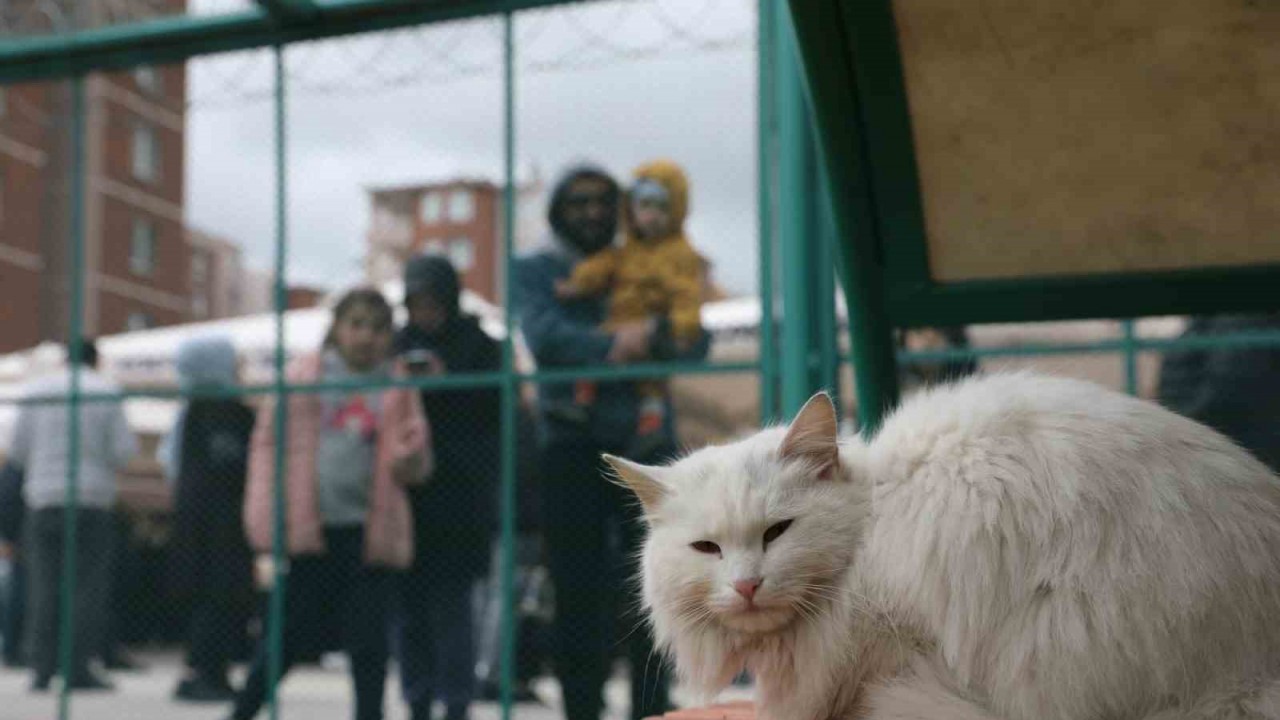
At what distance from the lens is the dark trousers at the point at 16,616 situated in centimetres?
671

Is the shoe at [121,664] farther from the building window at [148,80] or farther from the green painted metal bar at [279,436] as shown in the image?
the building window at [148,80]

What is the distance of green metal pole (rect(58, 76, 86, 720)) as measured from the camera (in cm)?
550

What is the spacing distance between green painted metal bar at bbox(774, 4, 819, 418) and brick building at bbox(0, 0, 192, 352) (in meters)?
3.28

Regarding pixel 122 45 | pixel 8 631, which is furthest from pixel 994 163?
pixel 8 631

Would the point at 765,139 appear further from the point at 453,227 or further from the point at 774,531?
the point at 774,531

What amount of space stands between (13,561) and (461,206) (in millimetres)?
3466

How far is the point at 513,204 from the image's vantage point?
198 inches

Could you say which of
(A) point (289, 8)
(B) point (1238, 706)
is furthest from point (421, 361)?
(B) point (1238, 706)

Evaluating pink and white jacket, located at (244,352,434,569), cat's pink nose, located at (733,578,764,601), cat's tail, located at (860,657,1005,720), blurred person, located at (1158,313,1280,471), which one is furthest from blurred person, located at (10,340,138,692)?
cat's tail, located at (860,657,1005,720)

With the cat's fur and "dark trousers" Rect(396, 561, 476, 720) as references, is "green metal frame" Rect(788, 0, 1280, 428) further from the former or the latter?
"dark trousers" Rect(396, 561, 476, 720)

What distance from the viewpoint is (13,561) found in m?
6.87

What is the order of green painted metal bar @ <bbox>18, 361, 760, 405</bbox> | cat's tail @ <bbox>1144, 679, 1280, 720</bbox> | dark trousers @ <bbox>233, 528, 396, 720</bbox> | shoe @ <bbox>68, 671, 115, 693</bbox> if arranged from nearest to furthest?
cat's tail @ <bbox>1144, 679, 1280, 720</bbox>, green painted metal bar @ <bbox>18, 361, 760, 405</bbox>, dark trousers @ <bbox>233, 528, 396, 720</bbox>, shoe @ <bbox>68, 671, 115, 693</bbox>

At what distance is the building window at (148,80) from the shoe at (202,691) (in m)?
2.67

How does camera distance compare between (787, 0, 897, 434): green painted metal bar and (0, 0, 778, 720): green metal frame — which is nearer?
(787, 0, 897, 434): green painted metal bar
